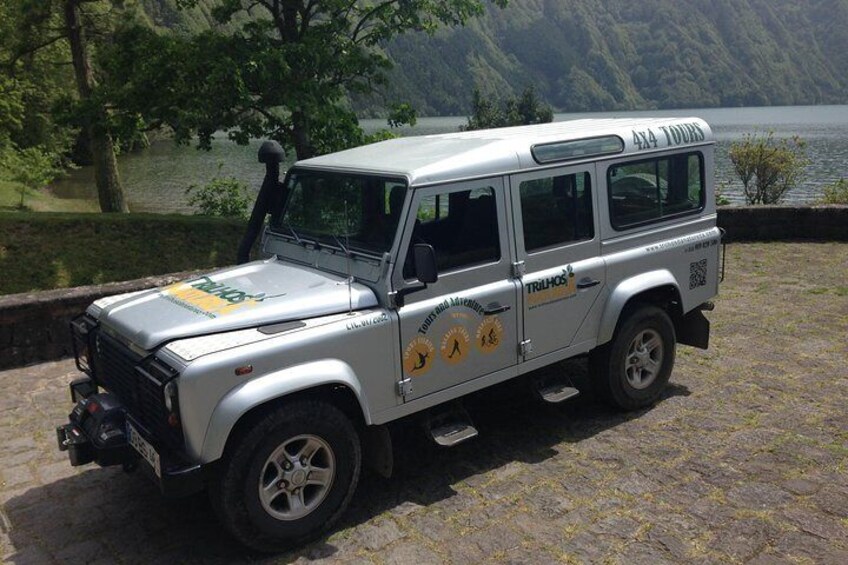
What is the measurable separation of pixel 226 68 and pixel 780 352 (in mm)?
10490

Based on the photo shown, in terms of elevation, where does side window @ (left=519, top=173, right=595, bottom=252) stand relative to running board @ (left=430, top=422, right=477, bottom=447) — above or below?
above

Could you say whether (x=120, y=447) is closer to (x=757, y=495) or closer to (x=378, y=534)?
(x=378, y=534)

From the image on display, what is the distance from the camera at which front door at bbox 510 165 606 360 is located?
5.34 metres

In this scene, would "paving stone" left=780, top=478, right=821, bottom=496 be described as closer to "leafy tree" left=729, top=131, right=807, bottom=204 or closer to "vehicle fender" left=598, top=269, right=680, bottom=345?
"vehicle fender" left=598, top=269, right=680, bottom=345

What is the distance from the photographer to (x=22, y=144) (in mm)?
35062

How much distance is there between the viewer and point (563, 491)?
4957 mm

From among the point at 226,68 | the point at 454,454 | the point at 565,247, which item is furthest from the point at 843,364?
the point at 226,68

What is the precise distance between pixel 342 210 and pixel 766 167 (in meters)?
33.0

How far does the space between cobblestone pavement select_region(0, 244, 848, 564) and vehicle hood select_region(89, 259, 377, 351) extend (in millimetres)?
1334

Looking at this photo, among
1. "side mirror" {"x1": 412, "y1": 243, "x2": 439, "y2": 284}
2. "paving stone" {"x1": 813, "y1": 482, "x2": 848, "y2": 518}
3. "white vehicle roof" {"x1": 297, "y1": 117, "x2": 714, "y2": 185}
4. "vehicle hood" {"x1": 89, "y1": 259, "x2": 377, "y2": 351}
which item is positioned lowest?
"paving stone" {"x1": 813, "y1": 482, "x2": 848, "y2": 518}

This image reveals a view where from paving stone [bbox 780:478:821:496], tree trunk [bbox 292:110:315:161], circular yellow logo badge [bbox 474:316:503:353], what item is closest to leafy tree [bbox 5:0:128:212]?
tree trunk [bbox 292:110:315:161]

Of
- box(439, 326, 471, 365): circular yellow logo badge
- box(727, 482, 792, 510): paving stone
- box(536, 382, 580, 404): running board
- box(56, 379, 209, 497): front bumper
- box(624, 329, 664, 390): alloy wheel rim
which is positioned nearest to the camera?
box(56, 379, 209, 497): front bumper

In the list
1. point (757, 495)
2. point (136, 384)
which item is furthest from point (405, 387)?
point (757, 495)

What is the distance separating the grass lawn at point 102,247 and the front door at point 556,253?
9557 millimetres
